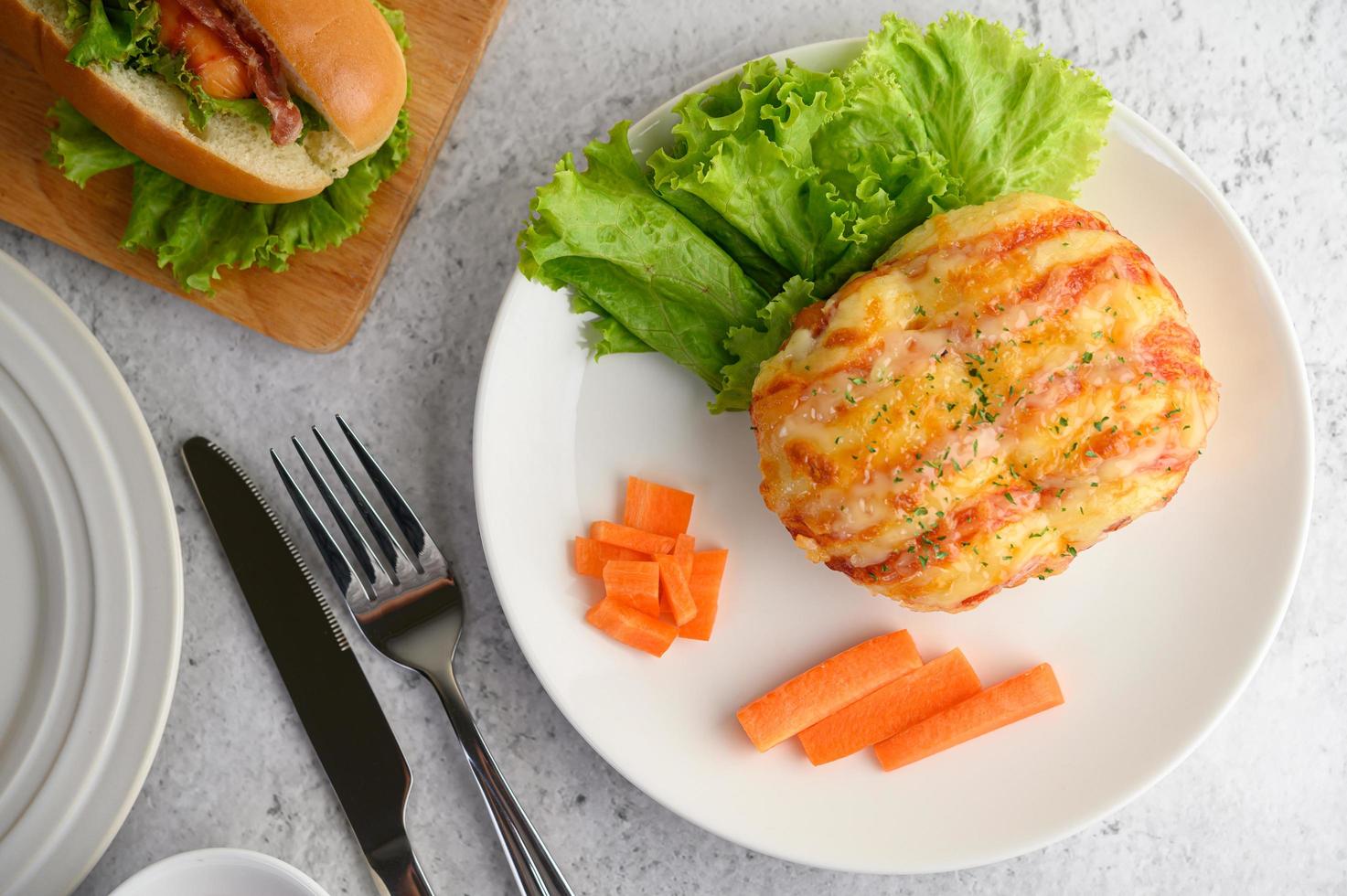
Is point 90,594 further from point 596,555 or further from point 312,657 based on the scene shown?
point 596,555

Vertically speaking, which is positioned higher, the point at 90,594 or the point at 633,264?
the point at 633,264

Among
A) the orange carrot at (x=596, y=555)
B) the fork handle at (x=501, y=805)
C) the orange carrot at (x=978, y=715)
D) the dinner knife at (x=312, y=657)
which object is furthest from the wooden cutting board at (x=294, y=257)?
the orange carrot at (x=978, y=715)

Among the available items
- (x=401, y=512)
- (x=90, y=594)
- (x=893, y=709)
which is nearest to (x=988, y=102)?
(x=893, y=709)

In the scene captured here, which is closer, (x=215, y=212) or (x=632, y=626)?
(x=632, y=626)

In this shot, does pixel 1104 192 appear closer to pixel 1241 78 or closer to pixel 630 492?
pixel 1241 78

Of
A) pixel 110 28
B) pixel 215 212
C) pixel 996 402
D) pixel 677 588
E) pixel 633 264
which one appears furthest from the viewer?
pixel 215 212

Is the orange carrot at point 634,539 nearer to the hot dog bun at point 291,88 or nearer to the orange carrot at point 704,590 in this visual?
the orange carrot at point 704,590

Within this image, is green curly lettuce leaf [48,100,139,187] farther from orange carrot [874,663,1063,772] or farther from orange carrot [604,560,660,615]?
orange carrot [874,663,1063,772]
